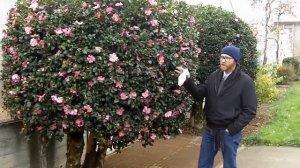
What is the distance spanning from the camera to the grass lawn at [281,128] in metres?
8.52

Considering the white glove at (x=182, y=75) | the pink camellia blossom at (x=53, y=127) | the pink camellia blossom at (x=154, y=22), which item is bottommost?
the pink camellia blossom at (x=53, y=127)

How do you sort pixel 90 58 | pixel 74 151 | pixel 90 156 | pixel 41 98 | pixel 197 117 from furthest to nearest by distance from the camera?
pixel 197 117, pixel 90 156, pixel 74 151, pixel 41 98, pixel 90 58

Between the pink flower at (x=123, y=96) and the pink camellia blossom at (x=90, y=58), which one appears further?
the pink flower at (x=123, y=96)

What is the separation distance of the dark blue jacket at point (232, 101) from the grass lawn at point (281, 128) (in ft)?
12.4

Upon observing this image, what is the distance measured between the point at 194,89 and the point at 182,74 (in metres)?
0.33

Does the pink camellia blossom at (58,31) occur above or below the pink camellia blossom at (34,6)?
below

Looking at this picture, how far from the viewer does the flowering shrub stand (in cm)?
427

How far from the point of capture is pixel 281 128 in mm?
9789

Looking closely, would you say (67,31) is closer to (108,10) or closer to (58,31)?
(58,31)

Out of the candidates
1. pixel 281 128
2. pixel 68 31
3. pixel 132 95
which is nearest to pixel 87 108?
pixel 132 95

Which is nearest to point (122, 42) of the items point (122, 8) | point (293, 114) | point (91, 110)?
point (122, 8)

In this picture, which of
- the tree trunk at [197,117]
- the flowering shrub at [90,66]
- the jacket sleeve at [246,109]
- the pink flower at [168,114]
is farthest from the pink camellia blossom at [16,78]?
the tree trunk at [197,117]

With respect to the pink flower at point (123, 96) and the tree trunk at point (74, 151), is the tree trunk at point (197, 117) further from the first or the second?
the pink flower at point (123, 96)

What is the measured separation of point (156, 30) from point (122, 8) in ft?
1.37
